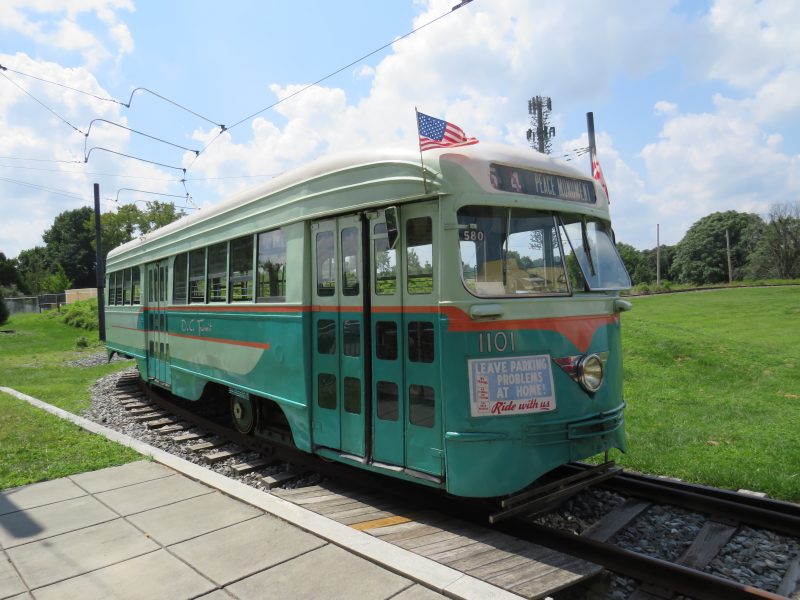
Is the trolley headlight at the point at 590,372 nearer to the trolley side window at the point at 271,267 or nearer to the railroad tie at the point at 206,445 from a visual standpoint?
the trolley side window at the point at 271,267

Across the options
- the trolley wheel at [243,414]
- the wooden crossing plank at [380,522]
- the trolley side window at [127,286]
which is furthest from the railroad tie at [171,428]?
the wooden crossing plank at [380,522]

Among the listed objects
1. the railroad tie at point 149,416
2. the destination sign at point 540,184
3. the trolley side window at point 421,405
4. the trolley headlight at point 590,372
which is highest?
the destination sign at point 540,184

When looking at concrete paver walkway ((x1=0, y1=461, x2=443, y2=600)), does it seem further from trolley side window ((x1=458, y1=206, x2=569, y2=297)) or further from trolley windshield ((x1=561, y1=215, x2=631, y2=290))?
trolley windshield ((x1=561, y1=215, x2=631, y2=290))

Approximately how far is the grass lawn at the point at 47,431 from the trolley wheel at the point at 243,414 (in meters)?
1.38

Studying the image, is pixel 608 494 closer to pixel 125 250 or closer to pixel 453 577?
pixel 453 577

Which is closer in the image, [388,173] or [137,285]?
[388,173]

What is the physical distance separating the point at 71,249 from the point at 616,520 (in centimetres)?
8646

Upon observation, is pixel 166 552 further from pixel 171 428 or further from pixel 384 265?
pixel 171 428

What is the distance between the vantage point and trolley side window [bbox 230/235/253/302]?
6.91m

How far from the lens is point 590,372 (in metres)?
4.83

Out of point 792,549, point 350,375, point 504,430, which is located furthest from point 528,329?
point 792,549

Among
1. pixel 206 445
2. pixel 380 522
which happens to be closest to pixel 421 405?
pixel 380 522

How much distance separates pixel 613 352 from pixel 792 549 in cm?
199

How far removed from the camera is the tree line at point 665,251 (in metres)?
49.2
